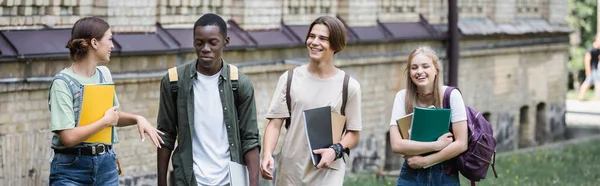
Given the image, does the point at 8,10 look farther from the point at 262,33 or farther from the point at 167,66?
the point at 262,33

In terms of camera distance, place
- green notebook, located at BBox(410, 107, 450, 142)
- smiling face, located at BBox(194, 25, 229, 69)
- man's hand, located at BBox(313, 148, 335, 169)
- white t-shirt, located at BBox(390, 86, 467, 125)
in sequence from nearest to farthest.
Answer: smiling face, located at BBox(194, 25, 229, 69) < man's hand, located at BBox(313, 148, 335, 169) < green notebook, located at BBox(410, 107, 450, 142) < white t-shirt, located at BBox(390, 86, 467, 125)

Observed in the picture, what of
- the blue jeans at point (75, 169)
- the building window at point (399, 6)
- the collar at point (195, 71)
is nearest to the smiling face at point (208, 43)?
the collar at point (195, 71)

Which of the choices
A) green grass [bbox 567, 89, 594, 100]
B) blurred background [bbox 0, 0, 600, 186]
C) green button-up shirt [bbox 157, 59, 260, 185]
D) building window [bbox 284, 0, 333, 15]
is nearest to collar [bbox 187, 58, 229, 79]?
green button-up shirt [bbox 157, 59, 260, 185]

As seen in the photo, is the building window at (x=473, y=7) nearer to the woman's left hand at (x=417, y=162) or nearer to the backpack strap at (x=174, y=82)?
the woman's left hand at (x=417, y=162)

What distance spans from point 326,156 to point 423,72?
31.0 inches

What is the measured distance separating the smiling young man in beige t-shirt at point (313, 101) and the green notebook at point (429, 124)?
1.25ft

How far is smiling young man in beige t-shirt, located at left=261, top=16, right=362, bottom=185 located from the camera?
7.54 metres

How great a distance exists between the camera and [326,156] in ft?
24.7

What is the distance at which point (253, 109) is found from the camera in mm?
7336

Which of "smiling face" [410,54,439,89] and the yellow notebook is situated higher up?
"smiling face" [410,54,439,89]

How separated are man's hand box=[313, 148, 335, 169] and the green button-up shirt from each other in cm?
44

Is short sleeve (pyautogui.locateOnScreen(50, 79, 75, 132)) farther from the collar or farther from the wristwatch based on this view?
the wristwatch

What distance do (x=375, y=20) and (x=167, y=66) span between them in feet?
15.3

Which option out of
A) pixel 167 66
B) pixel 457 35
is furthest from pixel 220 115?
pixel 457 35
